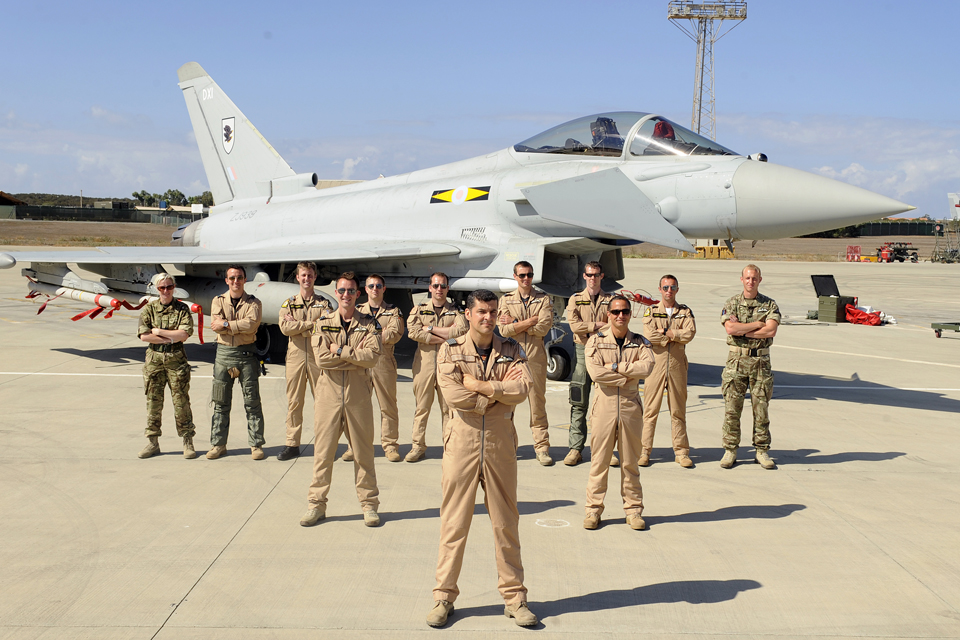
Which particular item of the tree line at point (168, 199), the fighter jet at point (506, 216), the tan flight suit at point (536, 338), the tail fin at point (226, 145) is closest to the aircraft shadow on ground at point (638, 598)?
the tan flight suit at point (536, 338)

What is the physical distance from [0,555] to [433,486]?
318 centimetres

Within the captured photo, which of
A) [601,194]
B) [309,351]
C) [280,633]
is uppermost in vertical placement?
[601,194]

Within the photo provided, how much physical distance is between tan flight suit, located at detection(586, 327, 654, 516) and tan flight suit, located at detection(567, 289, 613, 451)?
1.50 metres

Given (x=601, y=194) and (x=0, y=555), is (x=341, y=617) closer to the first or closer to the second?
(x=0, y=555)

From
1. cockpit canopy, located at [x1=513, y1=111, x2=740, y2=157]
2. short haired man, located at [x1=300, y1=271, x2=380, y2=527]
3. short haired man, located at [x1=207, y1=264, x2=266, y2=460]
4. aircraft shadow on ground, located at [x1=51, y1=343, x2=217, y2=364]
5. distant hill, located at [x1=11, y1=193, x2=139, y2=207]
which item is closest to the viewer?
short haired man, located at [x1=300, y1=271, x2=380, y2=527]

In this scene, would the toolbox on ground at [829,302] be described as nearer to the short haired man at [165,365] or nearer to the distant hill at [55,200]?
the short haired man at [165,365]

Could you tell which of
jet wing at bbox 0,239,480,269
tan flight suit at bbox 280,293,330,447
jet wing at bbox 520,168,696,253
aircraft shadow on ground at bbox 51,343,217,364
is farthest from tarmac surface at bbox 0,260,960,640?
aircraft shadow on ground at bbox 51,343,217,364

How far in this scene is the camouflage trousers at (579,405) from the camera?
7.25 m

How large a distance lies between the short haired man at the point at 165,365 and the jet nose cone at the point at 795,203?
6.37m

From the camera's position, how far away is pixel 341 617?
167 inches

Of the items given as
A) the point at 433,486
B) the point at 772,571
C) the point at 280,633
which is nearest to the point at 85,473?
the point at 433,486

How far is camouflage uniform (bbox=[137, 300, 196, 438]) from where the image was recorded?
7.09 metres

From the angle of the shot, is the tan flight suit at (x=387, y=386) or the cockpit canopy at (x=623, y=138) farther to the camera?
the cockpit canopy at (x=623, y=138)

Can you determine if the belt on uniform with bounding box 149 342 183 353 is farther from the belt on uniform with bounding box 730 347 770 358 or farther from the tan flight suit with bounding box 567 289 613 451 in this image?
the belt on uniform with bounding box 730 347 770 358
